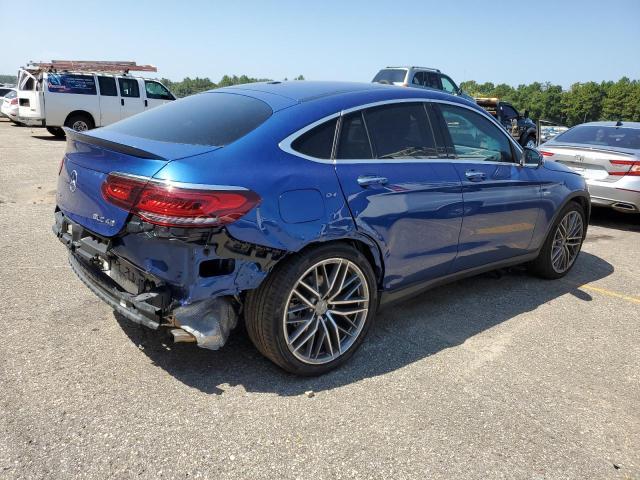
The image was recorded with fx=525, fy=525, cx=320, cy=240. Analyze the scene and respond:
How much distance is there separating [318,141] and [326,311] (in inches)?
38.9

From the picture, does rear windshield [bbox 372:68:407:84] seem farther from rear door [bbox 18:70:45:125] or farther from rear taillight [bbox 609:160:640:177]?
rear door [bbox 18:70:45:125]

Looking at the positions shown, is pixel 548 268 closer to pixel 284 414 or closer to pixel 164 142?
pixel 284 414

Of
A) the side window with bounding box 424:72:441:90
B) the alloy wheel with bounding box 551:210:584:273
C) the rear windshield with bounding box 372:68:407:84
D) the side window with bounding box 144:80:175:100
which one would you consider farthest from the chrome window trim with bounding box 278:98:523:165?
the side window with bounding box 144:80:175:100

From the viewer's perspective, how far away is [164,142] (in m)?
2.88

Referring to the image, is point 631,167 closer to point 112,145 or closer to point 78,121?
point 112,145

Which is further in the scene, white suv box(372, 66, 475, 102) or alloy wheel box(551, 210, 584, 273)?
white suv box(372, 66, 475, 102)

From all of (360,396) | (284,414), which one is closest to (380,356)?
(360,396)

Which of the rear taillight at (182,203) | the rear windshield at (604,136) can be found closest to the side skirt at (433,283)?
the rear taillight at (182,203)

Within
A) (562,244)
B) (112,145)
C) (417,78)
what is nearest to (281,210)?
(112,145)

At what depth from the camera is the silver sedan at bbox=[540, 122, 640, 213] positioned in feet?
22.7

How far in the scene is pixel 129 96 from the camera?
16094mm

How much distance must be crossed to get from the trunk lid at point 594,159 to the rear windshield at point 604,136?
1.41 feet

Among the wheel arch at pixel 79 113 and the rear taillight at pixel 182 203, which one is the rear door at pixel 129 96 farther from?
the rear taillight at pixel 182 203

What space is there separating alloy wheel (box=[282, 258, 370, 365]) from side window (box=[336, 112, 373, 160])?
0.63 meters
